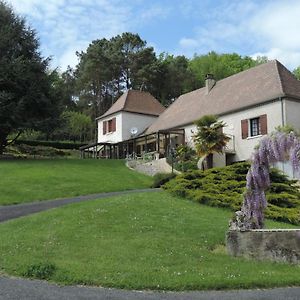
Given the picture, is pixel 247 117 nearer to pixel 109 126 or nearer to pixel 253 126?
pixel 253 126

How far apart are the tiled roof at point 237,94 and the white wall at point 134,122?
2669 millimetres

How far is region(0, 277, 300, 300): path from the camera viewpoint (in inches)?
312

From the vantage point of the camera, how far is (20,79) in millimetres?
37531

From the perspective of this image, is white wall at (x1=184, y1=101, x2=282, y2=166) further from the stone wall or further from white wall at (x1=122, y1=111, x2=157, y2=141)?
white wall at (x1=122, y1=111, x2=157, y2=141)

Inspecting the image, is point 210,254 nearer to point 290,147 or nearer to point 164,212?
point 290,147

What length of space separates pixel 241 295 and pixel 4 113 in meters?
30.7

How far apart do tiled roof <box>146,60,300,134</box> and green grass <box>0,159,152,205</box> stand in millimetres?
8062

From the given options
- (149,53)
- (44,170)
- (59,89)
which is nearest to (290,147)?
(44,170)

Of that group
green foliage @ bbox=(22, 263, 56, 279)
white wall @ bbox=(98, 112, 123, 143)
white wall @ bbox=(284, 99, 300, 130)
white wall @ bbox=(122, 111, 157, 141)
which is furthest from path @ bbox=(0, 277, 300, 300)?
white wall @ bbox=(98, 112, 123, 143)

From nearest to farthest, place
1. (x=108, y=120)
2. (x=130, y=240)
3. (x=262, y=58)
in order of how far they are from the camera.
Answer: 1. (x=130, y=240)
2. (x=108, y=120)
3. (x=262, y=58)

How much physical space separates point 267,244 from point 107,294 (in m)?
4.53

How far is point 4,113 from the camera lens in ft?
118

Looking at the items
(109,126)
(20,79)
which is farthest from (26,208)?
(109,126)

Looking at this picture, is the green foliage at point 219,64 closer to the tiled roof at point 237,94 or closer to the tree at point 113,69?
the tree at point 113,69
